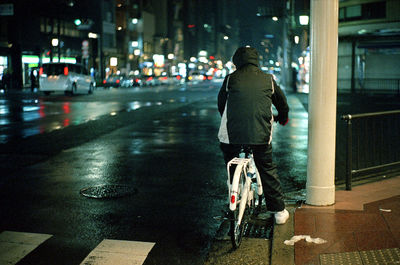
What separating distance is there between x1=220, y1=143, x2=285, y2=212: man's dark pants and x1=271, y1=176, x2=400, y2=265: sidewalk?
10.6 inches

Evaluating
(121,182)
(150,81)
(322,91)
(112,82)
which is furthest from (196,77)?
(322,91)

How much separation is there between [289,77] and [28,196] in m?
38.0

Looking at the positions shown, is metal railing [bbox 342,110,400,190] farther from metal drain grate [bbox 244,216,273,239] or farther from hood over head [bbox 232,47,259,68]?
hood over head [bbox 232,47,259,68]

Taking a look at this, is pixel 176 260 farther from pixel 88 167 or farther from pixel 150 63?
pixel 150 63

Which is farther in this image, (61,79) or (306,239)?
(61,79)

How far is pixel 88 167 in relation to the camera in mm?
9516

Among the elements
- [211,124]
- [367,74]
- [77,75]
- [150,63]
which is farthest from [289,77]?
[150,63]

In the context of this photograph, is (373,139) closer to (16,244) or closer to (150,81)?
(16,244)

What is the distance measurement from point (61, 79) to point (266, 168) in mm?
32255

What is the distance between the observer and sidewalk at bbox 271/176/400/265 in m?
4.59

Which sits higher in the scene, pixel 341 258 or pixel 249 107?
pixel 249 107

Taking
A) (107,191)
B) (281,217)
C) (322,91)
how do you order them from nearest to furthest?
(281,217)
(322,91)
(107,191)

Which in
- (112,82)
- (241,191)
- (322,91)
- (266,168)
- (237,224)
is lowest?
(237,224)

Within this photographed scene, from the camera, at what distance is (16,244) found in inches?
206
